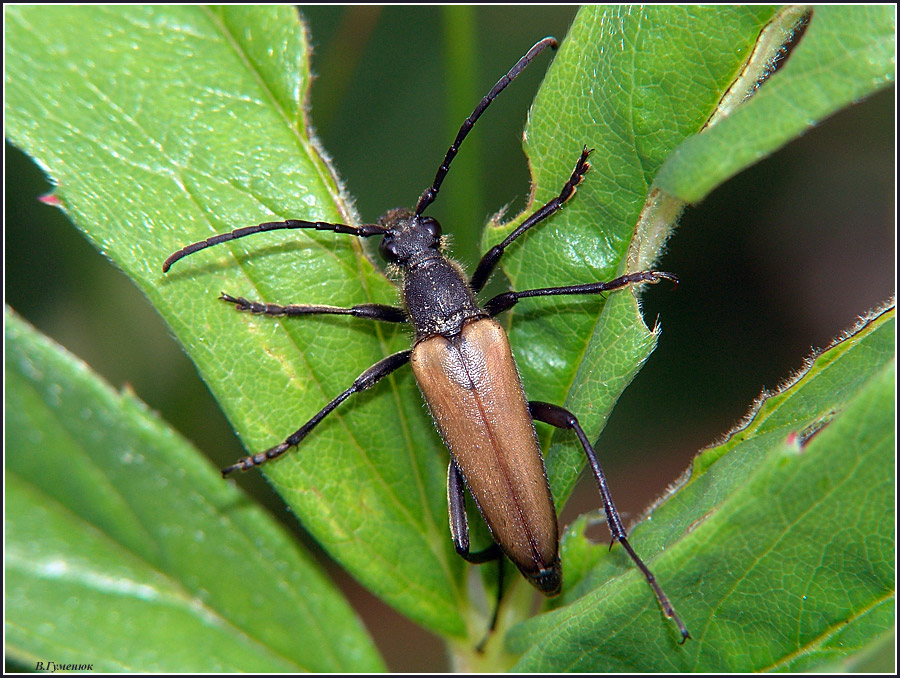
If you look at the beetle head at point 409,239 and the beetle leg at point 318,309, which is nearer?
the beetle leg at point 318,309

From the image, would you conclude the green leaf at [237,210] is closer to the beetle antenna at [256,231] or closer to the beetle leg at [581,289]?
the beetle antenna at [256,231]

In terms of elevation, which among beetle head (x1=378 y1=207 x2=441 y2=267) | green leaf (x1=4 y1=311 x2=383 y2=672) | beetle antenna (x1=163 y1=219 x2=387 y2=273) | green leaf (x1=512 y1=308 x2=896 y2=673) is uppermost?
beetle antenna (x1=163 y1=219 x2=387 y2=273)

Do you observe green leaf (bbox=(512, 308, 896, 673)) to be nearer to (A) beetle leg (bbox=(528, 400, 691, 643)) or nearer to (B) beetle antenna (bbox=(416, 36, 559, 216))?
(A) beetle leg (bbox=(528, 400, 691, 643))

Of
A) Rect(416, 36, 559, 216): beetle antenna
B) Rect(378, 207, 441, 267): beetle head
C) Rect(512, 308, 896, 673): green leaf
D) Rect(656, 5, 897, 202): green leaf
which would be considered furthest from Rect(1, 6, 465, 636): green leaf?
Rect(656, 5, 897, 202): green leaf

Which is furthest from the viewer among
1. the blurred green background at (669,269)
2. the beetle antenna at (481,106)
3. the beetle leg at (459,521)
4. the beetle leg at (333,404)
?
the blurred green background at (669,269)

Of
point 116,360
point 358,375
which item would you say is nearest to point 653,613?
point 358,375

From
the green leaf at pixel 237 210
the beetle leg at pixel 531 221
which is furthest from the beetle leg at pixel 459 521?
the beetle leg at pixel 531 221
